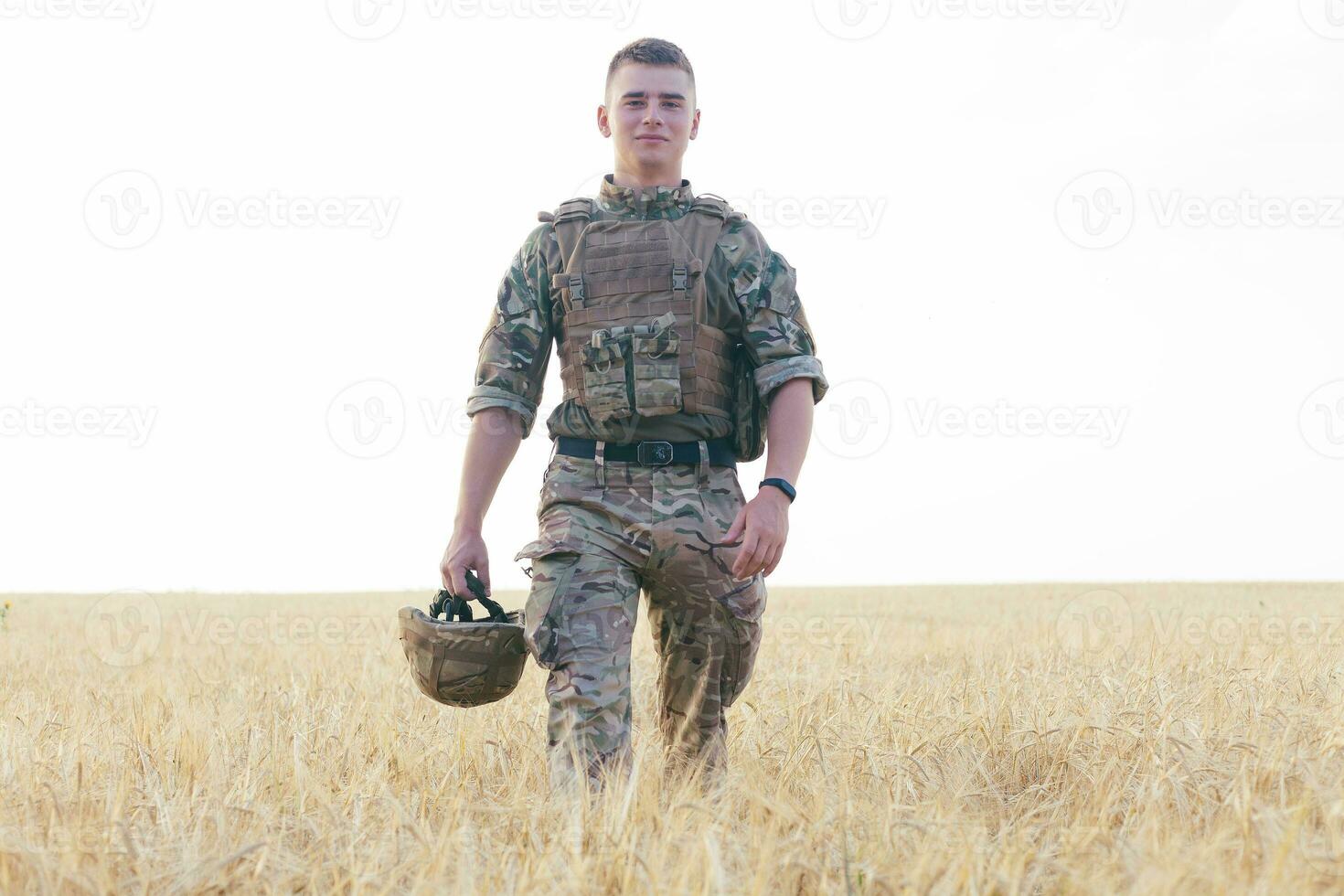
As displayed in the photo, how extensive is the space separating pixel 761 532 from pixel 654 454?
17.7 inches

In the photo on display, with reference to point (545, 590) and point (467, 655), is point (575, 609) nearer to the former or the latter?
point (545, 590)

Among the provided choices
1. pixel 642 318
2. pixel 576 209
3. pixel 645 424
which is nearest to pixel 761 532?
pixel 645 424

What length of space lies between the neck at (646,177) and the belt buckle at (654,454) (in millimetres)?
892

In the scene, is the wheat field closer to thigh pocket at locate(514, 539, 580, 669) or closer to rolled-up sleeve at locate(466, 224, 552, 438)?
thigh pocket at locate(514, 539, 580, 669)

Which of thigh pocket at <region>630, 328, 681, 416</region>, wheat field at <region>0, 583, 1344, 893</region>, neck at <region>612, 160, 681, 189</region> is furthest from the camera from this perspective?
neck at <region>612, 160, 681, 189</region>

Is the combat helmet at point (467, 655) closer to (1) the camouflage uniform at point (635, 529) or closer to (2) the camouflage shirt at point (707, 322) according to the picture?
(1) the camouflage uniform at point (635, 529)

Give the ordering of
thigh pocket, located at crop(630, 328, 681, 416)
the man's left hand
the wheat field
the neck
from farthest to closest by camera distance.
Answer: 1. the neck
2. thigh pocket, located at crop(630, 328, 681, 416)
3. the man's left hand
4. the wheat field

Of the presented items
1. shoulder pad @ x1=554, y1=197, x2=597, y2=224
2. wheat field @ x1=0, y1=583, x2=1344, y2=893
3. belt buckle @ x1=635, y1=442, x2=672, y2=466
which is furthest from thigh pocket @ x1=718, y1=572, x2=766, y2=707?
shoulder pad @ x1=554, y1=197, x2=597, y2=224

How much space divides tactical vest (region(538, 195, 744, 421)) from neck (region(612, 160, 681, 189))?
145 mm

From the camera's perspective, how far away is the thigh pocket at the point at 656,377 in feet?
11.4

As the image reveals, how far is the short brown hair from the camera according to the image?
12.1 feet

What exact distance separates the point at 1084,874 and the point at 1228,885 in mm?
328

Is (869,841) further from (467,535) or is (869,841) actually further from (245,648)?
(245,648)

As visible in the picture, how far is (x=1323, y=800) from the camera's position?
313 cm
